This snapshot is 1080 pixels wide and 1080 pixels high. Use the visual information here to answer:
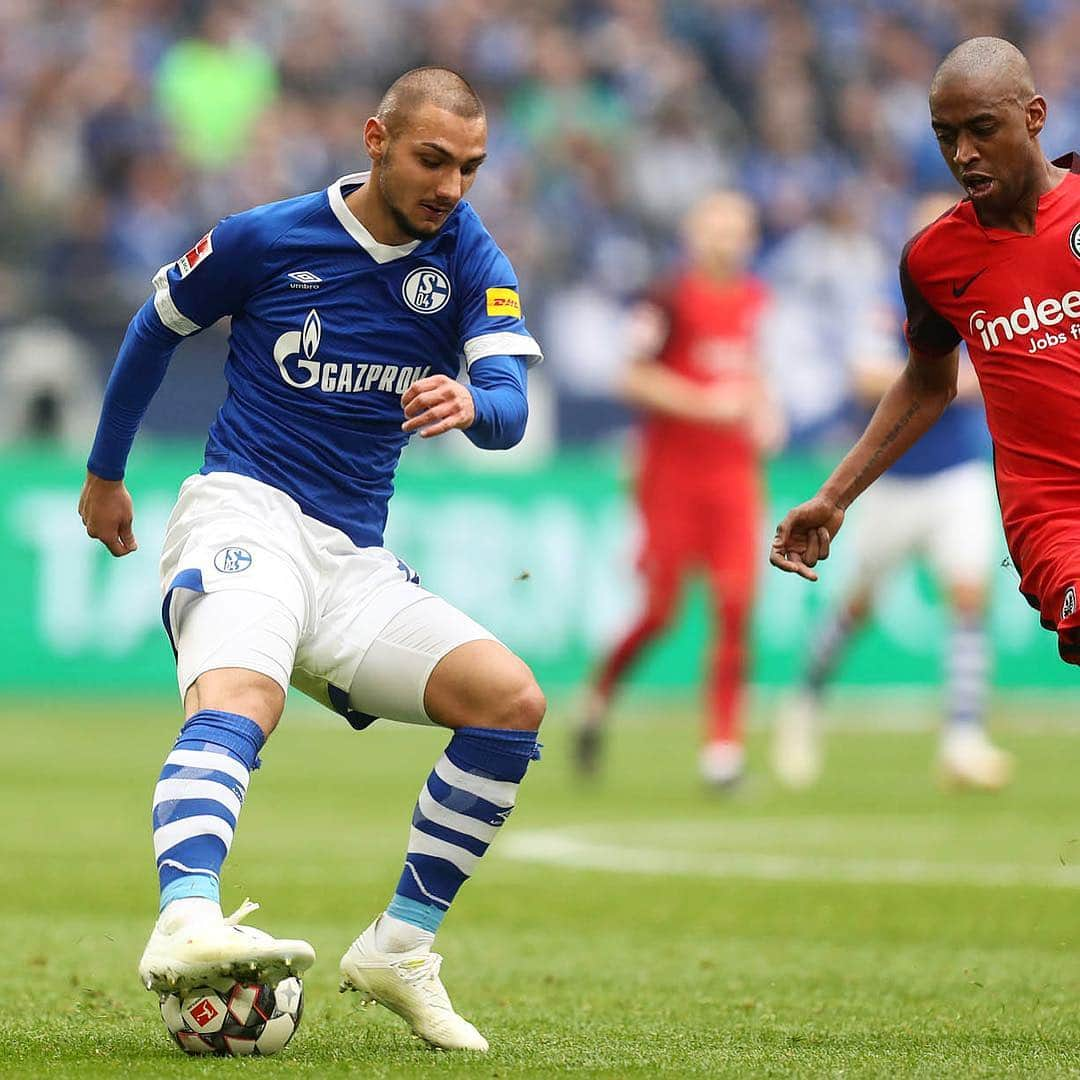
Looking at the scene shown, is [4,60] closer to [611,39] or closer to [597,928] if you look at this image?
[611,39]

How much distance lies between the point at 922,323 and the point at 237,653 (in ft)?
6.36

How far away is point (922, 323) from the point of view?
5586 millimetres

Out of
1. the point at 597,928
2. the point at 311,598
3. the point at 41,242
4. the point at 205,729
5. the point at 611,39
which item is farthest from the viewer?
the point at 611,39

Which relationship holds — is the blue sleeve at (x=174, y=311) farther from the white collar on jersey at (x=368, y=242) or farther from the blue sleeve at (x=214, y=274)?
the white collar on jersey at (x=368, y=242)

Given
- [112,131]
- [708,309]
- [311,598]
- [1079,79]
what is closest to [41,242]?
[112,131]

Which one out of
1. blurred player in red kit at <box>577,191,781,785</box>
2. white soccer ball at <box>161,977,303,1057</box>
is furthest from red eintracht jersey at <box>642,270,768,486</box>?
white soccer ball at <box>161,977,303,1057</box>

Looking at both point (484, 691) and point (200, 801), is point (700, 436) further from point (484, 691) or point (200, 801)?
point (200, 801)

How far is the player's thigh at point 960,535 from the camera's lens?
12148mm

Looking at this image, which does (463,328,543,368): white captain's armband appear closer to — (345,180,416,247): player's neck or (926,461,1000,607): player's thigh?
(345,180,416,247): player's neck

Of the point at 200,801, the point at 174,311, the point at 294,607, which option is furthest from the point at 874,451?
the point at 200,801

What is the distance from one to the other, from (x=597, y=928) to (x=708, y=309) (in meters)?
5.95

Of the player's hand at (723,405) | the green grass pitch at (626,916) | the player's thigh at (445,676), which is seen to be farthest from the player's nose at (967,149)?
the player's hand at (723,405)

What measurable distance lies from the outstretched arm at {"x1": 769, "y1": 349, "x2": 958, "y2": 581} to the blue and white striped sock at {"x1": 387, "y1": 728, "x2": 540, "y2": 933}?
2.93 ft

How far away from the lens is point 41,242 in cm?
1734
